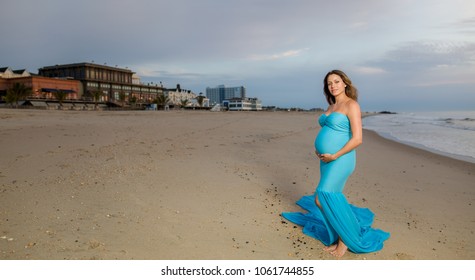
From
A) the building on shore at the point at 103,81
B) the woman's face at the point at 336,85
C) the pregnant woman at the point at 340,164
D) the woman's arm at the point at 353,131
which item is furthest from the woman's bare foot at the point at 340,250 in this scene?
the building on shore at the point at 103,81

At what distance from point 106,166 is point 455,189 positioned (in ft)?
23.9

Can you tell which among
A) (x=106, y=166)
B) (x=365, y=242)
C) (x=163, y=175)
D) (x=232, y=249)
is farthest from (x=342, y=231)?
(x=106, y=166)

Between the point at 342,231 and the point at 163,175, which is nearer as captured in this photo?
the point at 342,231

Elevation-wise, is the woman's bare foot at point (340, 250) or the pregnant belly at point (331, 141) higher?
the pregnant belly at point (331, 141)

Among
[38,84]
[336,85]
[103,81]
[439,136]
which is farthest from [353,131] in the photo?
[103,81]

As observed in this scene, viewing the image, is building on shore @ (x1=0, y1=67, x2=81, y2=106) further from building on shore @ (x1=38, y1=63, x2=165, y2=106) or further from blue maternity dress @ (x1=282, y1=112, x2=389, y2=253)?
blue maternity dress @ (x1=282, y1=112, x2=389, y2=253)

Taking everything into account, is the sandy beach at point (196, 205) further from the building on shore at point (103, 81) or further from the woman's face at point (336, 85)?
the building on shore at point (103, 81)

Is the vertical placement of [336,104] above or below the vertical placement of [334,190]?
above

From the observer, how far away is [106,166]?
7.08m

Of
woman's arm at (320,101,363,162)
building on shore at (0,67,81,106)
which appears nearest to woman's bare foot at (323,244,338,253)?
woman's arm at (320,101,363,162)

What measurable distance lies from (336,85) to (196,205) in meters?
2.65

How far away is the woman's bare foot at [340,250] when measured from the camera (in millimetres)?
3646

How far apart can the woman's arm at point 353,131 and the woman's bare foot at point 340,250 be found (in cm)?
98
